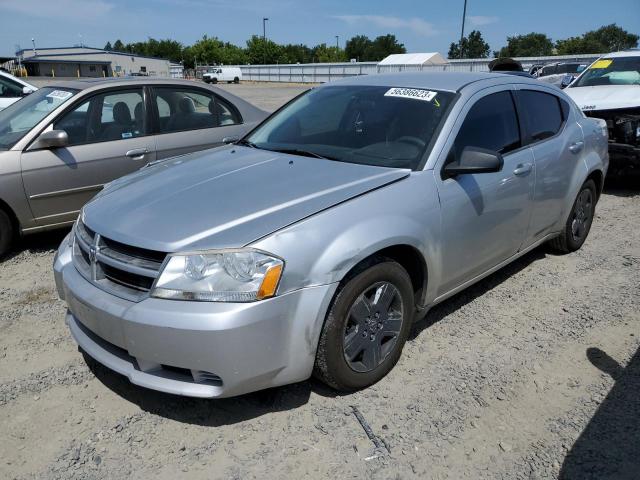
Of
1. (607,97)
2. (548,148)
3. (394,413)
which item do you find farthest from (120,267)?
(607,97)

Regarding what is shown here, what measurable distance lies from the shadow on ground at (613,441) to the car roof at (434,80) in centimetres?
206

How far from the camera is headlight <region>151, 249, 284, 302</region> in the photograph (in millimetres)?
2385

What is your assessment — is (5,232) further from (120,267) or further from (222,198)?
(222,198)

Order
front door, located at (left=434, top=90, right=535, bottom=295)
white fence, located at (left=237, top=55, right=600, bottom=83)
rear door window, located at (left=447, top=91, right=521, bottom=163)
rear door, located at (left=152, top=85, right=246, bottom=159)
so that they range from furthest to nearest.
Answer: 1. white fence, located at (left=237, top=55, right=600, bottom=83)
2. rear door, located at (left=152, top=85, right=246, bottom=159)
3. rear door window, located at (left=447, top=91, right=521, bottom=163)
4. front door, located at (left=434, top=90, right=535, bottom=295)

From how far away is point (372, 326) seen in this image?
2.91 metres

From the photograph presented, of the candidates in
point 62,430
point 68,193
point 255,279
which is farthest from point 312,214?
point 68,193

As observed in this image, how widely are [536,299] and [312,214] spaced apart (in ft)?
7.81

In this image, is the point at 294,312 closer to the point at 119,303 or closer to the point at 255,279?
the point at 255,279

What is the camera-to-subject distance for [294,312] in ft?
8.10

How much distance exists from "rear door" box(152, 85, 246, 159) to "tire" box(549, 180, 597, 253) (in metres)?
3.32

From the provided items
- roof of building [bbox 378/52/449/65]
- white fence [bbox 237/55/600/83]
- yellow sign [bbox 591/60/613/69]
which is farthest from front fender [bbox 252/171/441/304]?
roof of building [bbox 378/52/449/65]

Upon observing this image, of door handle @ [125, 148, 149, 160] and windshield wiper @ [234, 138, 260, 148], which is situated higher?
windshield wiper @ [234, 138, 260, 148]

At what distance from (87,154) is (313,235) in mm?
3449

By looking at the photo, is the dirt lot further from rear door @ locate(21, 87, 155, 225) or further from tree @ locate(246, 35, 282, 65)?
tree @ locate(246, 35, 282, 65)
